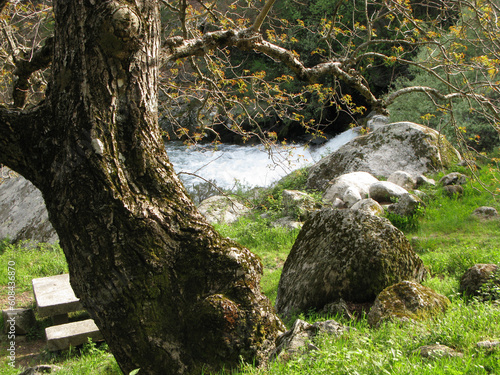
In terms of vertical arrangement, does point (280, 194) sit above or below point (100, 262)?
below

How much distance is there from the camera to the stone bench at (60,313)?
15.2 feet

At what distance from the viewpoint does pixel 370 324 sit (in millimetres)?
3480

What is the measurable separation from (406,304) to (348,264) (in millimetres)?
803

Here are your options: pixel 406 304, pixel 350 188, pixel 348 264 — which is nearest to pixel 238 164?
pixel 350 188

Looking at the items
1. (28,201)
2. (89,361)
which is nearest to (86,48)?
(89,361)

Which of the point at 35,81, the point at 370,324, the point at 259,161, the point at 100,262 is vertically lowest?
the point at 259,161

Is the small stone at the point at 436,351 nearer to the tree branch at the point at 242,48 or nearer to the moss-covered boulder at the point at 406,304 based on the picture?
the moss-covered boulder at the point at 406,304

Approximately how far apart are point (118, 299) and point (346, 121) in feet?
58.4

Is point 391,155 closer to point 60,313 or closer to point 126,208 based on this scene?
point 60,313

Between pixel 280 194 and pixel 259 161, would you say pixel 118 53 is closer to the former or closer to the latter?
pixel 280 194

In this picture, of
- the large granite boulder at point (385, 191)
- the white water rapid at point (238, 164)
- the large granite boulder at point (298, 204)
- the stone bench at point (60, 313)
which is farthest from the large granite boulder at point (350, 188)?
the stone bench at point (60, 313)

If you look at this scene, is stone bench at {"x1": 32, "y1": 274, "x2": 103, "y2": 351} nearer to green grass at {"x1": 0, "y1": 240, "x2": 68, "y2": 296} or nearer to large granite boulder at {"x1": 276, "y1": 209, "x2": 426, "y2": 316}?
green grass at {"x1": 0, "y1": 240, "x2": 68, "y2": 296}

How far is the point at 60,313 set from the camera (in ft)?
16.9

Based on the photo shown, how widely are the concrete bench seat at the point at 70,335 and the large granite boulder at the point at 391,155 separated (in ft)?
23.1
